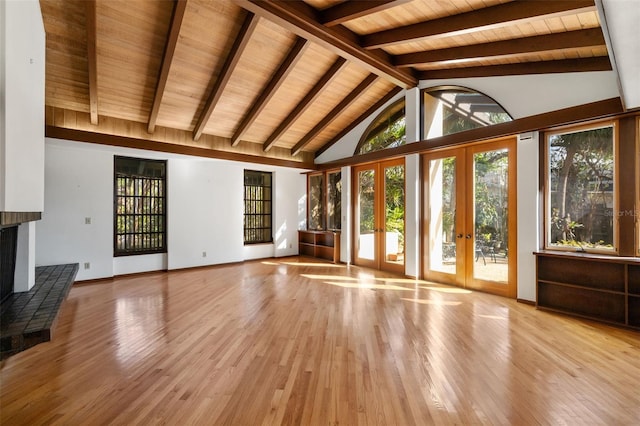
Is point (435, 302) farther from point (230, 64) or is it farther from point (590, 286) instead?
point (230, 64)

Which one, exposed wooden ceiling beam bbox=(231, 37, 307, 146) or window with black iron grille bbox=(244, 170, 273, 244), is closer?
exposed wooden ceiling beam bbox=(231, 37, 307, 146)

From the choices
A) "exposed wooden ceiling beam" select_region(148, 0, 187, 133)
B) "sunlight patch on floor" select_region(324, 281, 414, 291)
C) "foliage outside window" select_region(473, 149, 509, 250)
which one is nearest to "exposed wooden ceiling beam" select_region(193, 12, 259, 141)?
"exposed wooden ceiling beam" select_region(148, 0, 187, 133)

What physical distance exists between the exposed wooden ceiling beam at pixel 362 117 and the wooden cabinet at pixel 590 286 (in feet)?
14.1

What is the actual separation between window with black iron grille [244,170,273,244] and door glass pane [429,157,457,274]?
473 centimetres

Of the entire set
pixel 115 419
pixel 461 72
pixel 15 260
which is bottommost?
pixel 115 419

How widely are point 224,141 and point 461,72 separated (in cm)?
518

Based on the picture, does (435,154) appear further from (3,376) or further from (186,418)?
(3,376)

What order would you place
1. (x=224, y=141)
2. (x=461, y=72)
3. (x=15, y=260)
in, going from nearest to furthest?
(x=15, y=260) → (x=461, y=72) → (x=224, y=141)

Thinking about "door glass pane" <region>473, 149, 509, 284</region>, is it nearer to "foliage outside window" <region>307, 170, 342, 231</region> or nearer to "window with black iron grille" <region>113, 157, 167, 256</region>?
"foliage outside window" <region>307, 170, 342, 231</region>

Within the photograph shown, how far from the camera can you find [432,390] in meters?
2.31

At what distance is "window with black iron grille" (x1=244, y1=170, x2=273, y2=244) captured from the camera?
8438mm

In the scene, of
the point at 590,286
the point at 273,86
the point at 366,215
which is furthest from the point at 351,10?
the point at 590,286

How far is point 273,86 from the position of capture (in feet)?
17.7

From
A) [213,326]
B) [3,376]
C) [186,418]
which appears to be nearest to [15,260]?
[3,376]
